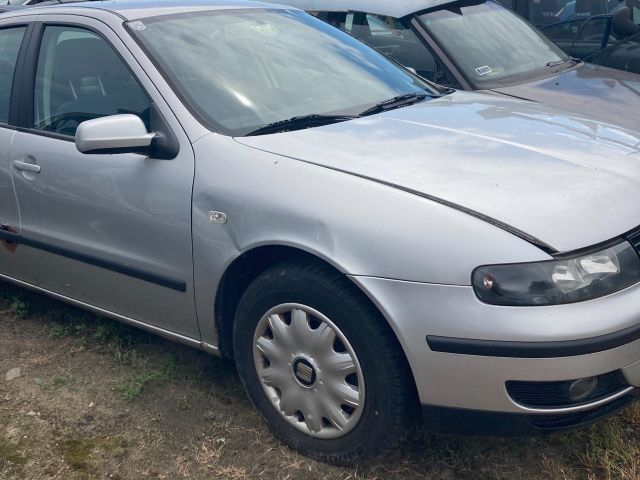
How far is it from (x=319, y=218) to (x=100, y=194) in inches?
41.7

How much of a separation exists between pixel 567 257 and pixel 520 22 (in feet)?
13.0

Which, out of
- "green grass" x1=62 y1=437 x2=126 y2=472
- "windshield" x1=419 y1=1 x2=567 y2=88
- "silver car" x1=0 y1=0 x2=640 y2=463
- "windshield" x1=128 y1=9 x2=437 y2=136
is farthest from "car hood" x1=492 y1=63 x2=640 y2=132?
"green grass" x1=62 y1=437 x2=126 y2=472

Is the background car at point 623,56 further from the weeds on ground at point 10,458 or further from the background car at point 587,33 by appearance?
the weeds on ground at point 10,458

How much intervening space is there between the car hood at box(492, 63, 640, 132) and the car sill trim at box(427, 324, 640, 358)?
2.43m

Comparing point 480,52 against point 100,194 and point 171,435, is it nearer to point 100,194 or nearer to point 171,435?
point 100,194

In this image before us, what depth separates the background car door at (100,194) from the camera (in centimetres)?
304

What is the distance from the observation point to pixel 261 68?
11.2 ft

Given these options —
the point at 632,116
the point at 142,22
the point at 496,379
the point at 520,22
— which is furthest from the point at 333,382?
the point at 520,22

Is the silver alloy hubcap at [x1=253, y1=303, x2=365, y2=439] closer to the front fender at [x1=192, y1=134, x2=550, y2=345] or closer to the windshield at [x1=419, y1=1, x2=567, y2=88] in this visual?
the front fender at [x1=192, y1=134, x2=550, y2=345]

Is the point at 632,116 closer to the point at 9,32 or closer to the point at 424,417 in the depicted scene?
the point at 424,417

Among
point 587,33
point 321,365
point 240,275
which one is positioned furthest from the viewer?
point 587,33

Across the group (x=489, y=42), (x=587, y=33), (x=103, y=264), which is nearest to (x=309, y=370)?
(x=103, y=264)

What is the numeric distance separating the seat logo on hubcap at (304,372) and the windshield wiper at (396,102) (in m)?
1.05

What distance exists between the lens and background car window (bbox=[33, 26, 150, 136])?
130 inches
